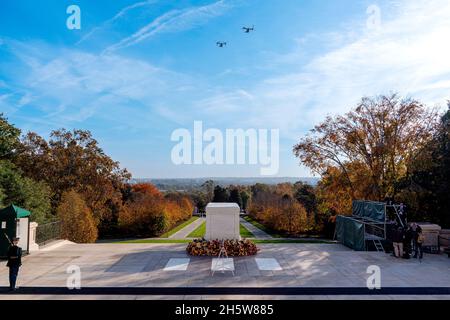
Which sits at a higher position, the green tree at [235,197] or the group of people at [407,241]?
the group of people at [407,241]

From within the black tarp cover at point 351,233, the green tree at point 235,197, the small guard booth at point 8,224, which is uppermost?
the small guard booth at point 8,224

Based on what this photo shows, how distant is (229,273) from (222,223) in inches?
198

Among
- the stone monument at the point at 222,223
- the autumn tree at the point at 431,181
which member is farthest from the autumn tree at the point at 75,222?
the autumn tree at the point at 431,181

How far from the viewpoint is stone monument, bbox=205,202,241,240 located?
17.7 meters

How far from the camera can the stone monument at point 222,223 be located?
1769 centimetres

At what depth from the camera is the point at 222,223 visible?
58.4 feet

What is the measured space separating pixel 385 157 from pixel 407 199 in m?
3.41

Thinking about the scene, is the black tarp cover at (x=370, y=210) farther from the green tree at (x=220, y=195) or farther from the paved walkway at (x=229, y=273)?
the green tree at (x=220, y=195)

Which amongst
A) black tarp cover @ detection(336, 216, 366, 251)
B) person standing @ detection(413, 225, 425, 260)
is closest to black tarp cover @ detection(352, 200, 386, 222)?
black tarp cover @ detection(336, 216, 366, 251)

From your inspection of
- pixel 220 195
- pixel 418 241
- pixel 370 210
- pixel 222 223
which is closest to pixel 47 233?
pixel 222 223

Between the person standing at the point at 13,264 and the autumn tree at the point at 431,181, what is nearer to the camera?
the person standing at the point at 13,264

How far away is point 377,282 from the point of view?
11.8 metres

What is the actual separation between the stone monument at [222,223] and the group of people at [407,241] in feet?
23.1

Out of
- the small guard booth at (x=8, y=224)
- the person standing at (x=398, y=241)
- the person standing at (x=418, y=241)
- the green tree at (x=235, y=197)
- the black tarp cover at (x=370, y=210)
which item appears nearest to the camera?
the small guard booth at (x=8, y=224)
